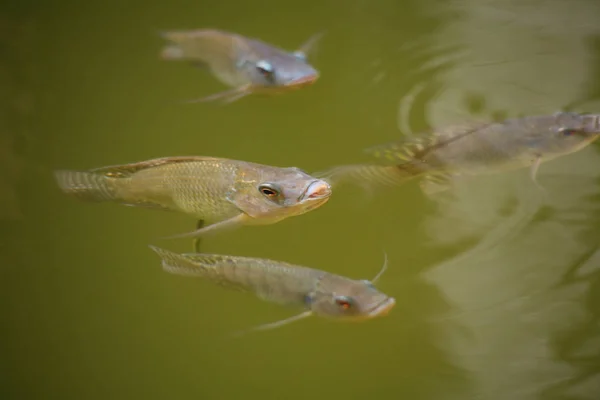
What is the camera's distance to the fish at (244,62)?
3.02 meters

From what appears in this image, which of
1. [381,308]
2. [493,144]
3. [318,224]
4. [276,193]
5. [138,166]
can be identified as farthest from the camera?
[318,224]

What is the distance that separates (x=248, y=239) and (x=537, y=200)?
1.60 metres

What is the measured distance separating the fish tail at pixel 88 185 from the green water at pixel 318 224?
551mm

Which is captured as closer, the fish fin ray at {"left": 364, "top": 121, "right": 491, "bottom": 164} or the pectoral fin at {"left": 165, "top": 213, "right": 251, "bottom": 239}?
the pectoral fin at {"left": 165, "top": 213, "right": 251, "bottom": 239}

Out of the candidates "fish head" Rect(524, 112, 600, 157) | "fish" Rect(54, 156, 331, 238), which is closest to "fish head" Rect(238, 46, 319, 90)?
"fish" Rect(54, 156, 331, 238)

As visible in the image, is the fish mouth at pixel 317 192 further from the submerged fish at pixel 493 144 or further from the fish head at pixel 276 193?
the submerged fish at pixel 493 144

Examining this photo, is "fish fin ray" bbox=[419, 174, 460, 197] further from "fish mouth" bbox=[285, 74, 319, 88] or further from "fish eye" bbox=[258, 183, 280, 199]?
"fish eye" bbox=[258, 183, 280, 199]

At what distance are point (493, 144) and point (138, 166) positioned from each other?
1.66 metres

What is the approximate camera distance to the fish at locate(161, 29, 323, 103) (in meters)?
3.02

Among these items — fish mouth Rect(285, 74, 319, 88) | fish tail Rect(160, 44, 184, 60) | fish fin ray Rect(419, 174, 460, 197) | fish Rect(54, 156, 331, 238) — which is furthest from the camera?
fish tail Rect(160, 44, 184, 60)

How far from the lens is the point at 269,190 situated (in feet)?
7.48

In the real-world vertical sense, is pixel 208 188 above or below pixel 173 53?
below

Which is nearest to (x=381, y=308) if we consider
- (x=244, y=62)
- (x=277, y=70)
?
(x=277, y=70)

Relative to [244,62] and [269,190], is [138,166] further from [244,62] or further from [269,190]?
[244,62]
